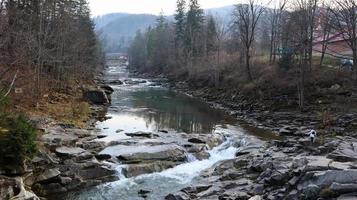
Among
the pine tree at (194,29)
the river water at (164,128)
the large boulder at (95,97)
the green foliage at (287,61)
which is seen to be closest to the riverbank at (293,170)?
the river water at (164,128)

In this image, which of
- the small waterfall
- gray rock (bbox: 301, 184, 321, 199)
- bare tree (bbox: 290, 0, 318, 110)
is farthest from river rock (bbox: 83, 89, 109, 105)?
gray rock (bbox: 301, 184, 321, 199)

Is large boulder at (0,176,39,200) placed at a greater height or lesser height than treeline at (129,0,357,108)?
lesser

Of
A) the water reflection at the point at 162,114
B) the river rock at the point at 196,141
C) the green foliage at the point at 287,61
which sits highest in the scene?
the green foliage at the point at 287,61

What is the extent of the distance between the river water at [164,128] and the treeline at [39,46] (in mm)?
6210

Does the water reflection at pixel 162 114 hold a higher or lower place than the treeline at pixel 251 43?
lower

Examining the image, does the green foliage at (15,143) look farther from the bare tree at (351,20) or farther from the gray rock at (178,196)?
the bare tree at (351,20)

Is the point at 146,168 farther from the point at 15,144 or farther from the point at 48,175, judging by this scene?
the point at 15,144

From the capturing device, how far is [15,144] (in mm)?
16656

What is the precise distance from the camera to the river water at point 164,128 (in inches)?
762

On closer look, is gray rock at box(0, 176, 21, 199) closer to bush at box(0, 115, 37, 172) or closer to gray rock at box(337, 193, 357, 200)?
bush at box(0, 115, 37, 172)

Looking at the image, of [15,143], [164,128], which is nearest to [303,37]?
[164,128]

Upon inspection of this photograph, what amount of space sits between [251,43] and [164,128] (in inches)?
1219

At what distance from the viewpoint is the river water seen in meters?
19.3

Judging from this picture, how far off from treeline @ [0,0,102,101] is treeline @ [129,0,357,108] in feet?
67.3
